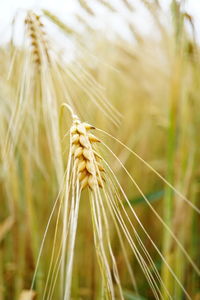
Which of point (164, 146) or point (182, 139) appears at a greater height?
point (164, 146)

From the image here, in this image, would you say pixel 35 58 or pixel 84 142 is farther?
pixel 35 58

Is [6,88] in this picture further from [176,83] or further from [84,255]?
[84,255]

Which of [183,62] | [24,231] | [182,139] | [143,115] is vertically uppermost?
[143,115]

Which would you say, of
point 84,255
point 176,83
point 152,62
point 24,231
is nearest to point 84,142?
point 176,83

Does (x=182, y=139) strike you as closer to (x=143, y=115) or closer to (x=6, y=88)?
(x=6, y=88)

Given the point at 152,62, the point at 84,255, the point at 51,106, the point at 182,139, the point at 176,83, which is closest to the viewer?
the point at 51,106

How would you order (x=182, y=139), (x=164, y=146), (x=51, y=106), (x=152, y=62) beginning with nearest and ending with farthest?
(x=51, y=106)
(x=182, y=139)
(x=152, y=62)
(x=164, y=146)

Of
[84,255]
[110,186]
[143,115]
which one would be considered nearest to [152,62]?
[143,115]
